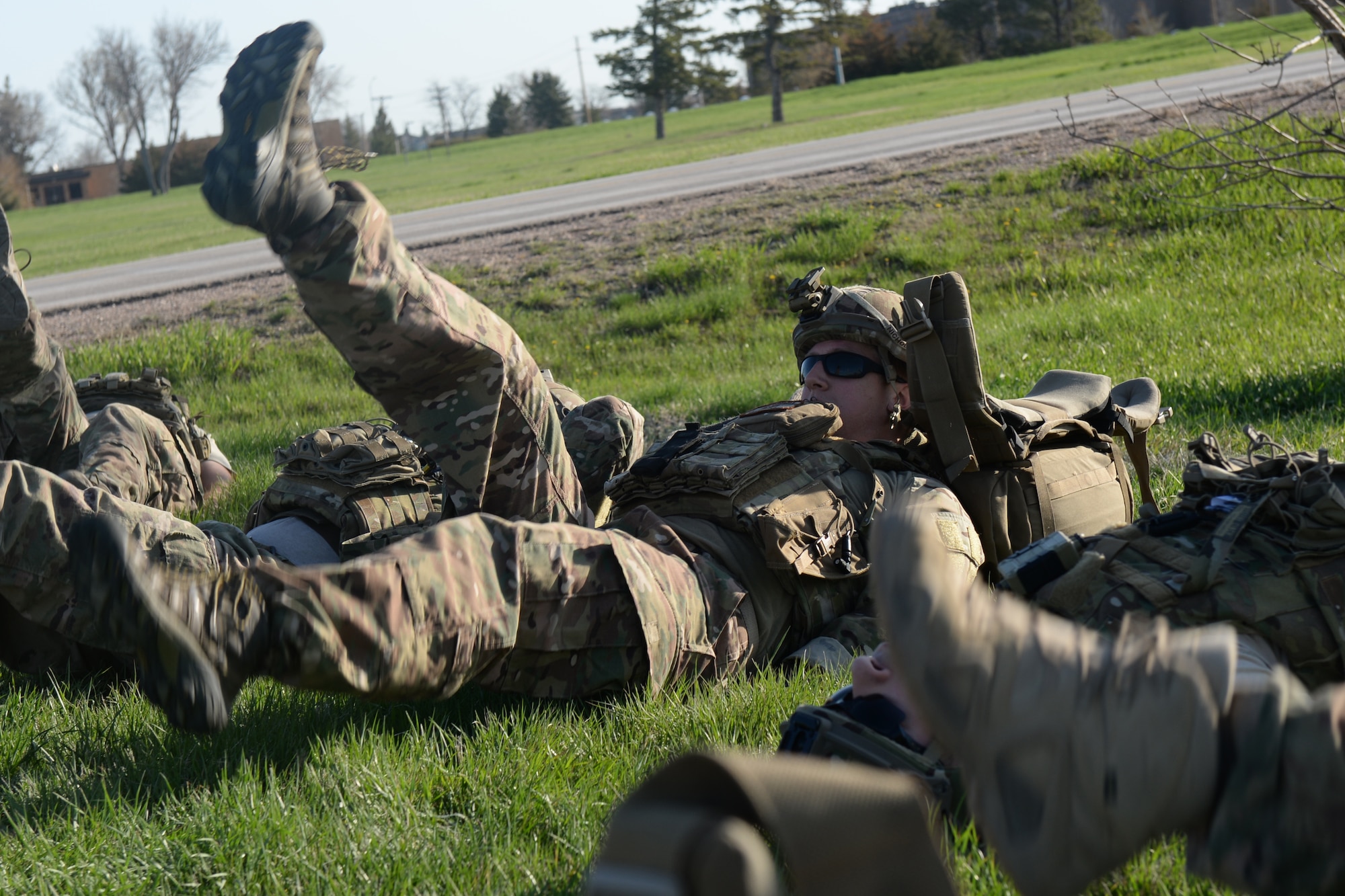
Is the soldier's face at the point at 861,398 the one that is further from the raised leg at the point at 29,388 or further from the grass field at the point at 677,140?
the grass field at the point at 677,140

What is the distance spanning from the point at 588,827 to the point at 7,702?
2.09 m

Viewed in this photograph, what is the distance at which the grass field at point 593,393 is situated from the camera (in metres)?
2.38

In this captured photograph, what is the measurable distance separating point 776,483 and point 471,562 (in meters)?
1.28

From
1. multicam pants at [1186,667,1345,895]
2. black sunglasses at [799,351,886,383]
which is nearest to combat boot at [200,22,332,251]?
black sunglasses at [799,351,886,383]

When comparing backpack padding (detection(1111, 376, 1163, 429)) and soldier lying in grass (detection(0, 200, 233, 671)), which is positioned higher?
soldier lying in grass (detection(0, 200, 233, 671))

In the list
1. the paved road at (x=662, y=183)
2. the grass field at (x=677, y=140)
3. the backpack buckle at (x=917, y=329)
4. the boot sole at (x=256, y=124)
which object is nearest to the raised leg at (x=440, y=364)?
the boot sole at (x=256, y=124)

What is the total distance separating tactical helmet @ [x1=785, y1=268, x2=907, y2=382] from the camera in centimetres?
425

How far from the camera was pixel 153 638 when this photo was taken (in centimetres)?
214

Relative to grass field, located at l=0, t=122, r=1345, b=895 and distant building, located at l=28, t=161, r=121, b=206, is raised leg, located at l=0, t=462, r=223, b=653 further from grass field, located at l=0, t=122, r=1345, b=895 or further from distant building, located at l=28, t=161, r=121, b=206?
distant building, located at l=28, t=161, r=121, b=206

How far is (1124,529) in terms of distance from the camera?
2.98 m

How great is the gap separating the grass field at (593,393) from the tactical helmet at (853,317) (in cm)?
152

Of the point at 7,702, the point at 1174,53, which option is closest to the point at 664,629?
the point at 7,702

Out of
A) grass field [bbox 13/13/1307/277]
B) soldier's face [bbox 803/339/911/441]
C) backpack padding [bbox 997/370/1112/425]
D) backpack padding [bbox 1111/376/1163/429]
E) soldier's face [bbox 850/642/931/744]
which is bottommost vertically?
soldier's face [bbox 850/642/931/744]

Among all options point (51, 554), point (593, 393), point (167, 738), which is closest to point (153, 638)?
point (167, 738)
